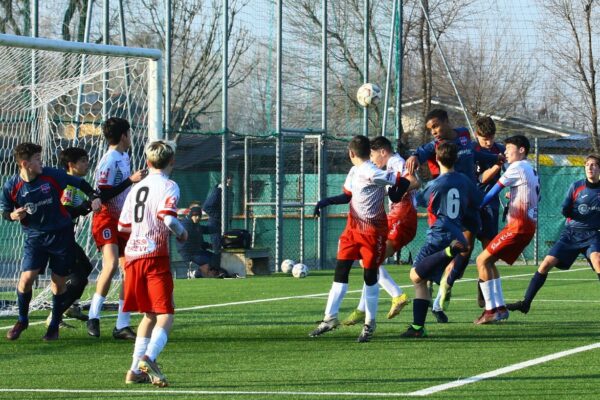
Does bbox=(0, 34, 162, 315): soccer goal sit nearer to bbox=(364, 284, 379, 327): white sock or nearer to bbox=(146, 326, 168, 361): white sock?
bbox=(364, 284, 379, 327): white sock

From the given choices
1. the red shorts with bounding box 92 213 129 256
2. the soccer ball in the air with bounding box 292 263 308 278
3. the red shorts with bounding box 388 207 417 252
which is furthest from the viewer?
the soccer ball in the air with bounding box 292 263 308 278

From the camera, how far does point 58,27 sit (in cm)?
2150

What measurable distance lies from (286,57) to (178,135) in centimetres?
307

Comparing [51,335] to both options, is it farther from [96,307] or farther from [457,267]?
[457,267]

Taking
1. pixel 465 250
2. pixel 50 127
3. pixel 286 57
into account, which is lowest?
pixel 465 250

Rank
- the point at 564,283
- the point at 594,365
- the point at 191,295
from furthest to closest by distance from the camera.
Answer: the point at 564,283
the point at 191,295
the point at 594,365

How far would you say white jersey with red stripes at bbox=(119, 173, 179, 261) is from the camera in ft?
27.0

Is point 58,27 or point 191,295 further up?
point 58,27

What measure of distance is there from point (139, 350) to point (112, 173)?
345cm

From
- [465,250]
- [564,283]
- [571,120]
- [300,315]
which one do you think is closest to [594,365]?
[465,250]

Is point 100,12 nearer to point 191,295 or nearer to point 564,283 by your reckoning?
point 191,295

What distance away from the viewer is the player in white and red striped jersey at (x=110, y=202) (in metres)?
10.9

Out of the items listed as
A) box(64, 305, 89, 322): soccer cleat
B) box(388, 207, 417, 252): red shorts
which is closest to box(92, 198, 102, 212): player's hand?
box(64, 305, 89, 322): soccer cleat

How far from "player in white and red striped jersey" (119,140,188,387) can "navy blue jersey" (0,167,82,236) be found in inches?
98.8
